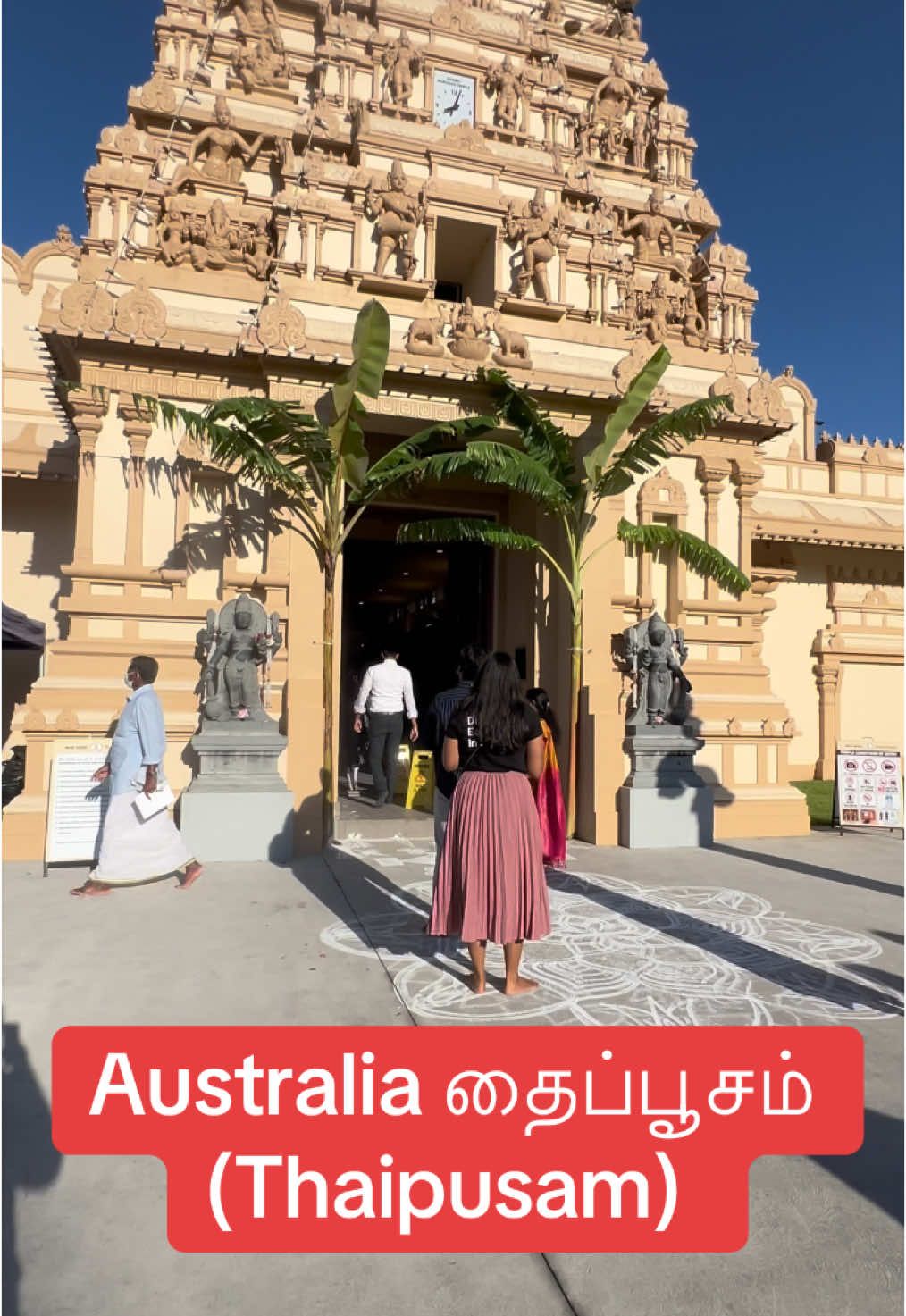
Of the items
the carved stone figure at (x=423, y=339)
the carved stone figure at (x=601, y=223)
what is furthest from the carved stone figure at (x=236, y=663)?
the carved stone figure at (x=601, y=223)

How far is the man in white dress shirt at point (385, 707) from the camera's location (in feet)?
29.1

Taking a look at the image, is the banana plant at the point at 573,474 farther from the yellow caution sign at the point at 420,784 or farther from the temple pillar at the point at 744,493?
the yellow caution sign at the point at 420,784

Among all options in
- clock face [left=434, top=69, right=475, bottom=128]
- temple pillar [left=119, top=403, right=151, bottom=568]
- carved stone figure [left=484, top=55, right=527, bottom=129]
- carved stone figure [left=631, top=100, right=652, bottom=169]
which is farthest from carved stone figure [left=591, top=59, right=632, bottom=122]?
temple pillar [left=119, top=403, right=151, bottom=568]

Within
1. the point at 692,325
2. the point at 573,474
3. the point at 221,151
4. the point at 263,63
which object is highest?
the point at 263,63

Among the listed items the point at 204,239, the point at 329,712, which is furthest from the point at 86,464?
the point at 204,239

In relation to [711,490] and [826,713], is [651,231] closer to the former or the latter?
[711,490]

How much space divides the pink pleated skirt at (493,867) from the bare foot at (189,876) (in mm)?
2849

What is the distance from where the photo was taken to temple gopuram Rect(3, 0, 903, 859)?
8.12m

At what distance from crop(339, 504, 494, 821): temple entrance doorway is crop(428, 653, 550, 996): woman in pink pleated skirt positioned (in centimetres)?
458

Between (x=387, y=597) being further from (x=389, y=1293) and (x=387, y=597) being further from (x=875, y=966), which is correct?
(x=389, y=1293)

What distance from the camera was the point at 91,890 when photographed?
19.1ft

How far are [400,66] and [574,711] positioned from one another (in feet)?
32.9

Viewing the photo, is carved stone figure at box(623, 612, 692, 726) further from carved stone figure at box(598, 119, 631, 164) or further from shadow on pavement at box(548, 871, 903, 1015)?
carved stone figure at box(598, 119, 631, 164)

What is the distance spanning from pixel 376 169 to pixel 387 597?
1185 cm
